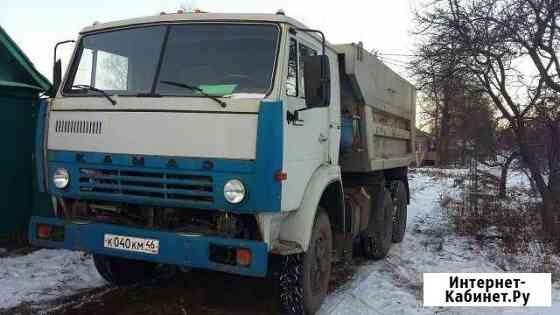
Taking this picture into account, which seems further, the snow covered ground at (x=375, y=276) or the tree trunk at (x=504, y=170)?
the tree trunk at (x=504, y=170)

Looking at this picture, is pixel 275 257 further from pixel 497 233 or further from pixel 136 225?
pixel 497 233

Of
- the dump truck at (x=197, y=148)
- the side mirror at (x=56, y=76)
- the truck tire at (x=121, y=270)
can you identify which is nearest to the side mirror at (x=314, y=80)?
the dump truck at (x=197, y=148)

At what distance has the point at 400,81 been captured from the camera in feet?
25.7

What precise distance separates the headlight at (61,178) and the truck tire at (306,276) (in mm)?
1949

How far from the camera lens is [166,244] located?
12.6 ft

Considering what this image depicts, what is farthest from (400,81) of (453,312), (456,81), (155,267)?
(155,267)

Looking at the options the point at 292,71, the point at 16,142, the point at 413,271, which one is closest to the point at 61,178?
the point at 292,71

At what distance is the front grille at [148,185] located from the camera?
12.5ft

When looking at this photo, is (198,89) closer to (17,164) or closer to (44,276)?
(44,276)

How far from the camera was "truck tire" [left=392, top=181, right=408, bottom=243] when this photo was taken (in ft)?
26.6

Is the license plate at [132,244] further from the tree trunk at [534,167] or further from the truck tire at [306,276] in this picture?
the tree trunk at [534,167]

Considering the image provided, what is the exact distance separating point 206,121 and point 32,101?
14.1 ft

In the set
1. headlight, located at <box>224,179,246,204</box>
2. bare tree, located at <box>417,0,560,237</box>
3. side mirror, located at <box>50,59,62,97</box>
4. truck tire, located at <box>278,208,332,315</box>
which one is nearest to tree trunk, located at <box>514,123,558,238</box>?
bare tree, located at <box>417,0,560,237</box>

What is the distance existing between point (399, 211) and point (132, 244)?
17.7 feet
